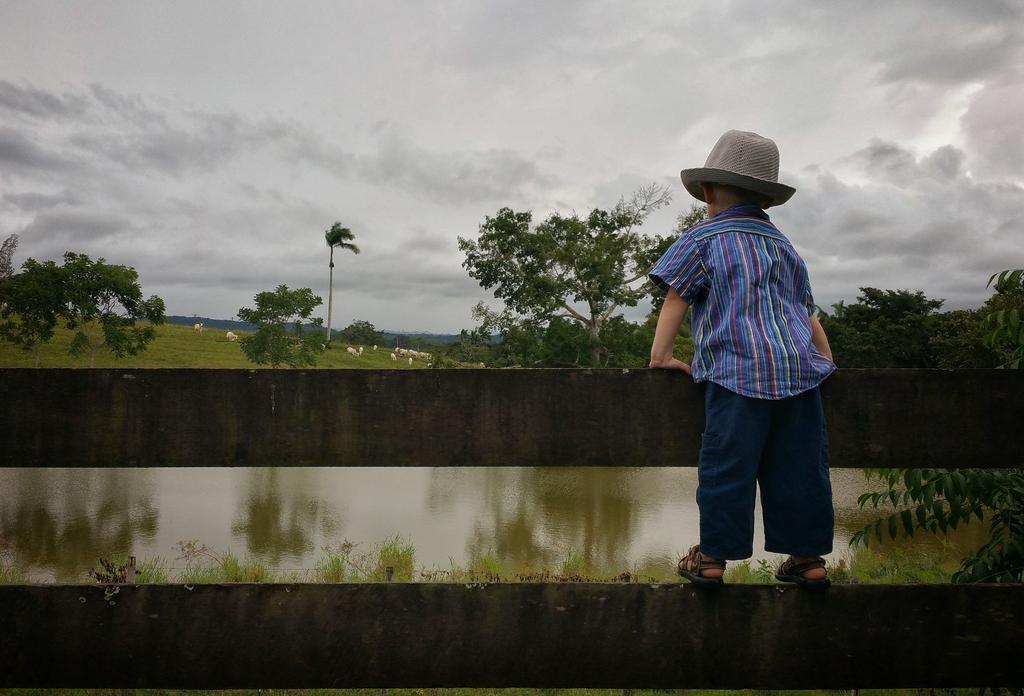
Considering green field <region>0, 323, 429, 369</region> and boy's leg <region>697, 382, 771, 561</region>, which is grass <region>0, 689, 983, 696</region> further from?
green field <region>0, 323, 429, 369</region>

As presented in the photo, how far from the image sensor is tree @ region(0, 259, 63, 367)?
33406 mm

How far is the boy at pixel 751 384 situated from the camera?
1.80 meters

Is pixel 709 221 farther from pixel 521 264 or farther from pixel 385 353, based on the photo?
pixel 385 353

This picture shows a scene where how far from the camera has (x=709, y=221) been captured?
81.5 inches

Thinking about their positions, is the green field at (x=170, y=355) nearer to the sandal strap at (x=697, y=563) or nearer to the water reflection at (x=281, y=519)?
the water reflection at (x=281, y=519)

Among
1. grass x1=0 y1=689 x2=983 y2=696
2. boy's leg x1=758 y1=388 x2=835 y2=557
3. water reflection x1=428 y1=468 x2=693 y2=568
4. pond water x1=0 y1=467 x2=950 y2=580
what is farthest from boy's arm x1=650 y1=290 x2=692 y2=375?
water reflection x1=428 y1=468 x2=693 y2=568

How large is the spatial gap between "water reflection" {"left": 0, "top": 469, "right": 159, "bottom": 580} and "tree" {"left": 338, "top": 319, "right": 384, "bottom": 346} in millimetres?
59386

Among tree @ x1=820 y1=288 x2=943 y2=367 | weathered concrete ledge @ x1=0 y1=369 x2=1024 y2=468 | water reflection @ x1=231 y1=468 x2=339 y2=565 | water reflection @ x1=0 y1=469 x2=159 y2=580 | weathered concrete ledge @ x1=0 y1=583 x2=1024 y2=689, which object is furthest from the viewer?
tree @ x1=820 y1=288 x2=943 y2=367

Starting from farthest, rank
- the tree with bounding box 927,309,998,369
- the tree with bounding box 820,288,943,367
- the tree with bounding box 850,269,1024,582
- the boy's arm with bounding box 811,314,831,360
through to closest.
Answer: the tree with bounding box 820,288,943,367
the tree with bounding box 927,309,998,369
the tree with bounding box 850,269,1024,582
the boy's arm with bounding box 811,314,831,360

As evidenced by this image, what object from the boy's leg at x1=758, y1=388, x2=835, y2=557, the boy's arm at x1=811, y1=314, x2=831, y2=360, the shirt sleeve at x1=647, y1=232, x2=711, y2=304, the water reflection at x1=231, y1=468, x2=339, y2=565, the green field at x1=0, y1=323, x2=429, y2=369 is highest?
the green field at x1=0, y1=323, x2=429, y2=369

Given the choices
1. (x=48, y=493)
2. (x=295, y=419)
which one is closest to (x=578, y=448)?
(x=295, y=419)

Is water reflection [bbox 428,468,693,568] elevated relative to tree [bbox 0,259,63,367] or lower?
lower

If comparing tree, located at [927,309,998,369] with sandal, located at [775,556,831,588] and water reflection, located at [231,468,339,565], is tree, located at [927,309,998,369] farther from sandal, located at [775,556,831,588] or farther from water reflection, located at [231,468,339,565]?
sandal, located at [775,556,831,588]

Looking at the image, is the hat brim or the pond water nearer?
the hat brim
